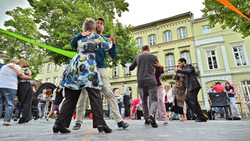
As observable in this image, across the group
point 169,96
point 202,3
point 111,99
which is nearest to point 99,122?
point 111,99

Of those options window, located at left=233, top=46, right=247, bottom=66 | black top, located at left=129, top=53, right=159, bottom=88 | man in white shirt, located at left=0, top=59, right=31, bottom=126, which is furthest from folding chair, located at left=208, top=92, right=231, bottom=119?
window, located at left=233, top=46, right=247, bottom=66

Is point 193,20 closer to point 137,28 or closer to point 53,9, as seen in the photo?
Result: point 137,28

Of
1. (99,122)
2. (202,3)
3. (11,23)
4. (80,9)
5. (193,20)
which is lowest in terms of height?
(99,122)

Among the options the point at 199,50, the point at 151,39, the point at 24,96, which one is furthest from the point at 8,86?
the point at 151,39

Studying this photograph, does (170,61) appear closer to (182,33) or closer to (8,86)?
(182,33)

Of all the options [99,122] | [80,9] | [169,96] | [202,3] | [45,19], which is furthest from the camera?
[45,19]

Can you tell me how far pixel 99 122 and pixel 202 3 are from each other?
37.6 ft

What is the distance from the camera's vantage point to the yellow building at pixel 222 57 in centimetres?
1811

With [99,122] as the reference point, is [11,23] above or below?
above

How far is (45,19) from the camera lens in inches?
512

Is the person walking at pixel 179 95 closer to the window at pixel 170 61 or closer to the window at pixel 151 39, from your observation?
the window at pixel 170 61

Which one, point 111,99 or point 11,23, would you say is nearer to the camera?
point 111,99

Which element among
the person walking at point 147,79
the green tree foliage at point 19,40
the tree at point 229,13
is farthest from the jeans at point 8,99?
the green tree foliage at point 19,40

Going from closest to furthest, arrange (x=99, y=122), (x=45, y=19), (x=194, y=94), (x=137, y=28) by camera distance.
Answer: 1. (x=99, y=122)
2. (x=194, y=94)
3. (x=45, y=19)
4. (x=137, y=28)
